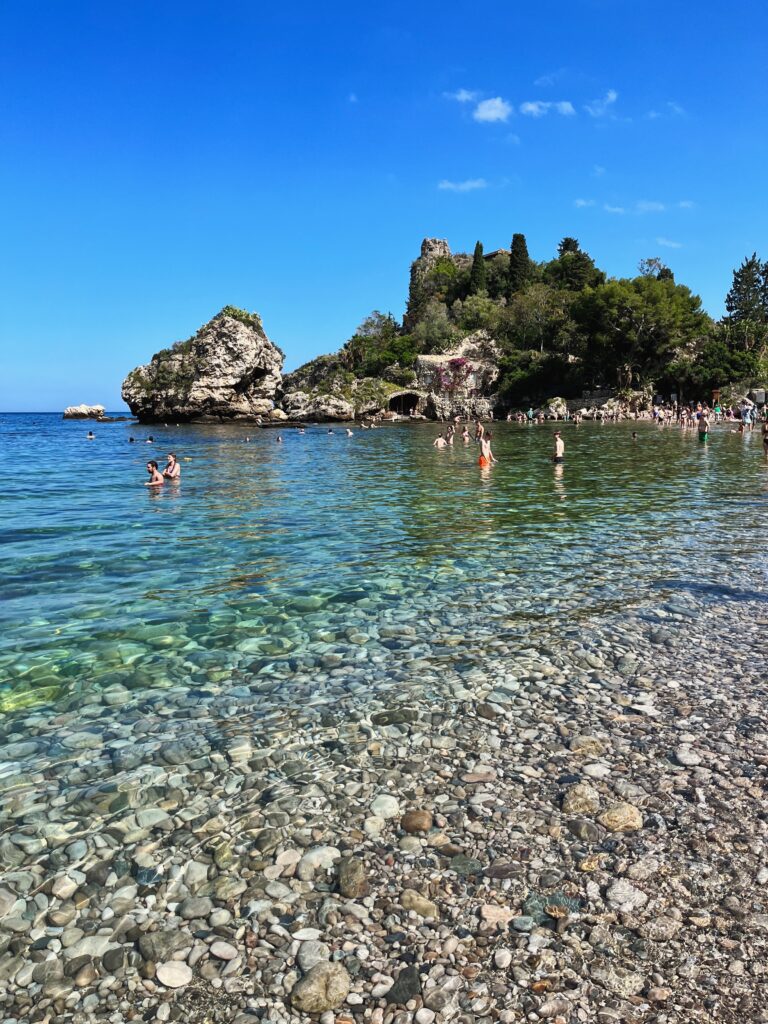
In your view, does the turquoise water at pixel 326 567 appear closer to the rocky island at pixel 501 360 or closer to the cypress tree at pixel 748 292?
the rocky island at pixel 501 360

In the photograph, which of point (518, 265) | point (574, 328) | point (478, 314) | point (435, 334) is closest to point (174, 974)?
point (574, 328)

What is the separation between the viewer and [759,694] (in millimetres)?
6000

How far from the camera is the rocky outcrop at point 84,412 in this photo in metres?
154

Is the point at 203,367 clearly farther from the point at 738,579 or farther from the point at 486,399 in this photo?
the point at 738,579

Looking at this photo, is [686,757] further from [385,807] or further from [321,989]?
[321,989]

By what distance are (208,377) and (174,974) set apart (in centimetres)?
10257

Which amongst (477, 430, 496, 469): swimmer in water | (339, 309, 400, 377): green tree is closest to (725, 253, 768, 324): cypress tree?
(339, 309, 400, 377): green tree

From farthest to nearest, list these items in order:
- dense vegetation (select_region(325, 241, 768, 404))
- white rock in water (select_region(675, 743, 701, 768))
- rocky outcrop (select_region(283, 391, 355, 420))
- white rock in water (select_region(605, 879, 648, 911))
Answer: rocky outcrop (select_region(283, 391, 355, 420))
dense vegetation (select_region(325, 241, 768, 404))
white rock in water (select_region(675, 743, 701, 768))
white rock in water (select_region(605, 879, 648, 911))

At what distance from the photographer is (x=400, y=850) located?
13.3ft

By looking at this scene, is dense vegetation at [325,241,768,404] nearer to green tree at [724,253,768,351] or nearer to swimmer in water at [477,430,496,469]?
green tree at [724,253,768,351]

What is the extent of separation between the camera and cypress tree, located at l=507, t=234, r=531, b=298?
425 ft

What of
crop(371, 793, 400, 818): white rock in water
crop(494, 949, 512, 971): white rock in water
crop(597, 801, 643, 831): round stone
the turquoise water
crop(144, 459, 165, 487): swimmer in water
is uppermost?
crop(144, 459, 165, 487): swimmer in water

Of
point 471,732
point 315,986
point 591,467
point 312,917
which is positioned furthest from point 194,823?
point 591,467

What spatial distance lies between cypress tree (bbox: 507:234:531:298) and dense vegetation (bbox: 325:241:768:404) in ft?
0.69
